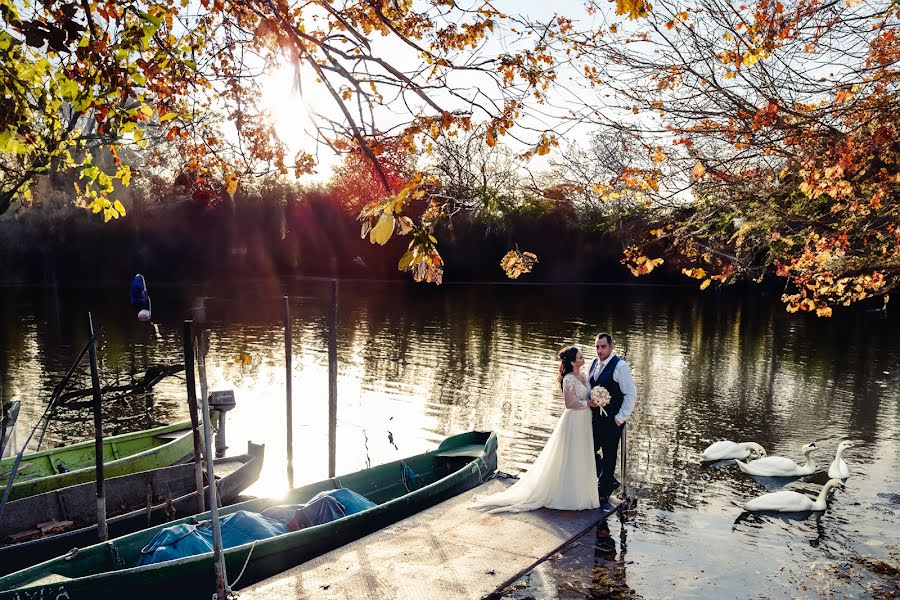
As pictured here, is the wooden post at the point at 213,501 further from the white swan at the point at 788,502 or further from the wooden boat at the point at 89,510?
the white swan at the point at 788,502

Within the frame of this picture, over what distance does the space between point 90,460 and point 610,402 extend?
10.2 metres

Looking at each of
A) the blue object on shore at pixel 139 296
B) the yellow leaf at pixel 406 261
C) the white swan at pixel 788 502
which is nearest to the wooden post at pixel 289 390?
the blue object on shore at pixel 139 296

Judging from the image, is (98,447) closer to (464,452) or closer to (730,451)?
(464,452)

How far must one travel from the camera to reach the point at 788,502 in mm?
14414

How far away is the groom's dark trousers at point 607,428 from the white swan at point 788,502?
405 cm

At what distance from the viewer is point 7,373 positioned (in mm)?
26781

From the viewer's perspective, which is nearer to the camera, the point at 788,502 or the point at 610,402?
the point at 610,402

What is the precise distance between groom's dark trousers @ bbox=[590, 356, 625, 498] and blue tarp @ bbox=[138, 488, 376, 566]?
362 centimetres

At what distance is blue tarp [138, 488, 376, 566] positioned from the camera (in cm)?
946

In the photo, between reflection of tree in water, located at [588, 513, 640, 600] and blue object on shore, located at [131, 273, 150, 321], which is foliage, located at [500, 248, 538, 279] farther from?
blue object on shore, located at [131, 273, 150, 321]

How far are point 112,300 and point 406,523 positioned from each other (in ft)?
149

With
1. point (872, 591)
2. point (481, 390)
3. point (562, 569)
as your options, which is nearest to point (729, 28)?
point (562, 569)

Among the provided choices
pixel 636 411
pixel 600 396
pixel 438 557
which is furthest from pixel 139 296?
pixel 636 411

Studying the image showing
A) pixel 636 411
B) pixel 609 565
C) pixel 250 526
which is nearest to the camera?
pixel 250 526
